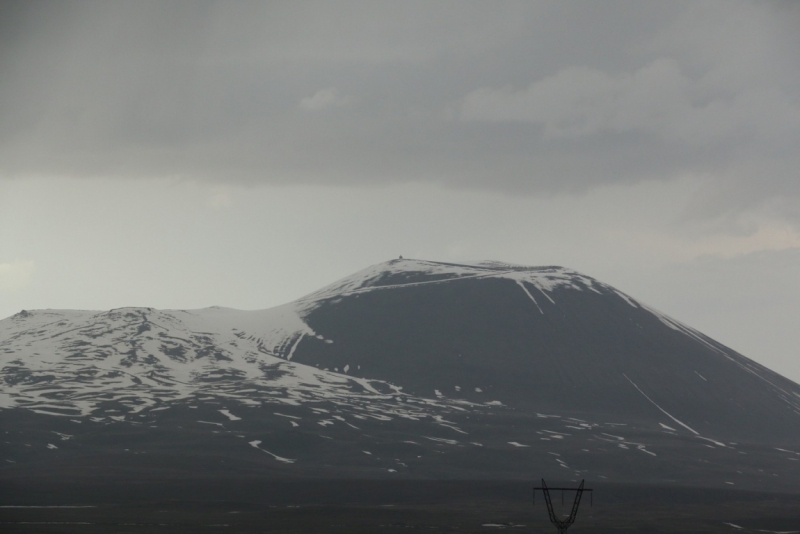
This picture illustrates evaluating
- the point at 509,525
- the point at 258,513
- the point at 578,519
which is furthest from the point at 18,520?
the point at 578,519

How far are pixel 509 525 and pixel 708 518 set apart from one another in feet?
153

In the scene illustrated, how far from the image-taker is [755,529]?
586ft

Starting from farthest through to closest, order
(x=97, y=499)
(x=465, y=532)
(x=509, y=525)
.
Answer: (x=97, y=499) → (x=509, y=525) → (x=465, y=532)

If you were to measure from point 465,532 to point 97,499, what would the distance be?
79.6 meters

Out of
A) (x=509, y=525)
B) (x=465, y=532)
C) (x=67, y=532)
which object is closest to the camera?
(x=67, y=532)

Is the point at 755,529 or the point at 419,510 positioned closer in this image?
the point at 755,529

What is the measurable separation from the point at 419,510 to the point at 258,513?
102 feet

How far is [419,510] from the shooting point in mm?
191375

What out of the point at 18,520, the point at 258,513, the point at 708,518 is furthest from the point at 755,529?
the point at 18,520

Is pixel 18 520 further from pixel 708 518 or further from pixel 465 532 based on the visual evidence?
pixel 708 518

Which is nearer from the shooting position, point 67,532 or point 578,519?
point 67,532

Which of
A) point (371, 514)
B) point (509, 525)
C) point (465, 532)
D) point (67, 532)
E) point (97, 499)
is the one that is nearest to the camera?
point (67, 532)

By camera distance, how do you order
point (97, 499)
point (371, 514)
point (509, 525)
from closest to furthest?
point (509, 525) → point (371, 514) → point (97, 499)

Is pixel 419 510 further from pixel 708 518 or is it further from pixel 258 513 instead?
pixel 708 518
